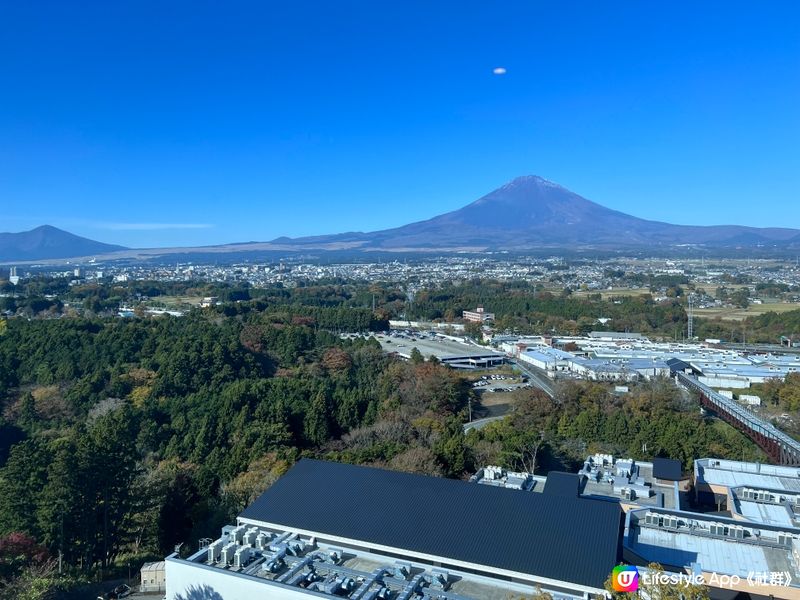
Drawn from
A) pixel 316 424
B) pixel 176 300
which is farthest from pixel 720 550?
pixel 176 300

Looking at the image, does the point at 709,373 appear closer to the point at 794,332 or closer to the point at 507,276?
the point at 794,332

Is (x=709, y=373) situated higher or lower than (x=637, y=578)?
lower

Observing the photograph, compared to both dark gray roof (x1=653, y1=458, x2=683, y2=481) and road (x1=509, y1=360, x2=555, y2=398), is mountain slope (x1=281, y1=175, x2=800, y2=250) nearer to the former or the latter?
road (x1=509, y1=360, x2=555, y2=398)

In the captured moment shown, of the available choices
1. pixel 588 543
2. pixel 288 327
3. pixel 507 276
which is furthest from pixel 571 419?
pixel 507 276

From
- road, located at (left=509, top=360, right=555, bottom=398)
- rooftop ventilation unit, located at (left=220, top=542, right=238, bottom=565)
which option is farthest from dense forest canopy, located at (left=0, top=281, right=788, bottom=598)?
road, located at (left=509, top=360, right=555, bottom=398)

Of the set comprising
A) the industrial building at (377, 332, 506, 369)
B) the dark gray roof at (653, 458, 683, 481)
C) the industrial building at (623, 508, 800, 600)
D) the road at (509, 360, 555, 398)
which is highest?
the industrial building at (623, 508, 800, 600)

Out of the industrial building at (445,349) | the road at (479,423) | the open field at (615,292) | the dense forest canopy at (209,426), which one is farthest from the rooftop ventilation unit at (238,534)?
the open field at (615,292)

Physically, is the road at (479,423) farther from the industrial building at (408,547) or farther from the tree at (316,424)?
the industrial building at (408,547)
